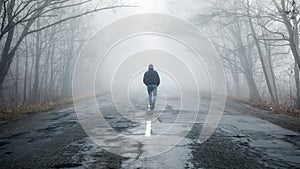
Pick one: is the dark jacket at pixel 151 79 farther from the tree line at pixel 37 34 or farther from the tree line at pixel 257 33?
the tree line at pixel 257 33

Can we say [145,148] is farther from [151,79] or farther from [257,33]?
[257,33]

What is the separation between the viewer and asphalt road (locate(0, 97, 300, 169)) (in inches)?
194

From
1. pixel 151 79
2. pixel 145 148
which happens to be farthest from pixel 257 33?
pixel 145 148

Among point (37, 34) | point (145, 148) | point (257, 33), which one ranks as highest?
point (257, 33)

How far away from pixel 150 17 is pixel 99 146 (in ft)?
90.2

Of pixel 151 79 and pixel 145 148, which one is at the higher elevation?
pixel 151 79

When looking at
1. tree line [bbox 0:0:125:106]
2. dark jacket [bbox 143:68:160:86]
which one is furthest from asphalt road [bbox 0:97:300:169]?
dark jacket [bbox 143:68:160:86]

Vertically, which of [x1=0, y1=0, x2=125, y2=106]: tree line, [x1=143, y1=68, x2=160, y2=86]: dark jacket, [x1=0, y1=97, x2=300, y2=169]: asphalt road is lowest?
[x1=0, y1=97, x2=300, y2=169]: asphalt road

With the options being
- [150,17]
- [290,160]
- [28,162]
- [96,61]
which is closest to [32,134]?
[28,162]

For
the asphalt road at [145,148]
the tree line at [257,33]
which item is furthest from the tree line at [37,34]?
the tree line at [257,33]

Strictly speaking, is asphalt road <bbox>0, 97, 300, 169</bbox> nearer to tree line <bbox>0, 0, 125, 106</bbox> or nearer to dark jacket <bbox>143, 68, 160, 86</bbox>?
tree line <bbox>0, 0, 125, 106</bbox>

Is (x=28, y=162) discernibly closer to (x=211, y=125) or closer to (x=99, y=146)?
(x=99, y=146)

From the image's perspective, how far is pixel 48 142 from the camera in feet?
21.8

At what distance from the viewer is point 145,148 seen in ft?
19.6
